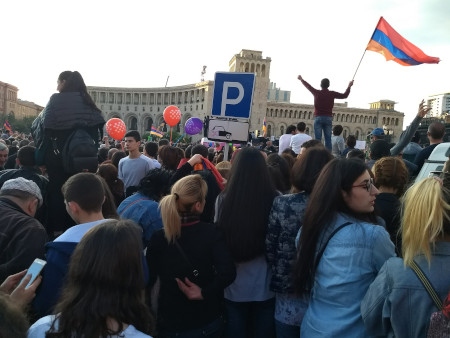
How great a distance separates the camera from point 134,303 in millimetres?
1947

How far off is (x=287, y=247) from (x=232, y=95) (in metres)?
3.15

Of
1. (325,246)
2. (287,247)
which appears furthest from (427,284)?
(287,247)

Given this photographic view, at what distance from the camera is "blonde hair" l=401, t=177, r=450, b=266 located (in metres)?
1.89

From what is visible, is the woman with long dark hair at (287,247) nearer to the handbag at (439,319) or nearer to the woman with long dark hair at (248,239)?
the woman with long dark hair at (248,239)

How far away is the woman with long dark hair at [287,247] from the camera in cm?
300

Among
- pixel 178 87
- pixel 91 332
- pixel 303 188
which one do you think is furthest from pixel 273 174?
pixel 178 87

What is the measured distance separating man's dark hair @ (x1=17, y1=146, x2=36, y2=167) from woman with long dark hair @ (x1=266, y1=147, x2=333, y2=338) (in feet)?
10.9

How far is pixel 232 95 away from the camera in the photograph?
18.6 ft

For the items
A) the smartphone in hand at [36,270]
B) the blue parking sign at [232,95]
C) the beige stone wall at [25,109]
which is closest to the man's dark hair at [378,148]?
the blue parking sign at [232,95]

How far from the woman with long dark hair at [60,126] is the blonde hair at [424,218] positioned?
12.2ft

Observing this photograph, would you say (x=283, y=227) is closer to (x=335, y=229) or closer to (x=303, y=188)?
(x=303, y=188)

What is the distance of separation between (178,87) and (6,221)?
309 feet

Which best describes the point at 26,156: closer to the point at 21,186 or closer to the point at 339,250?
the point at 21,186

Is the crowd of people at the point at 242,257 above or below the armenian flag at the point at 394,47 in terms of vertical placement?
below
